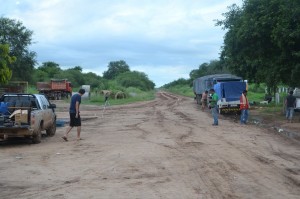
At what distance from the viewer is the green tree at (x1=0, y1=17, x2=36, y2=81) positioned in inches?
2255

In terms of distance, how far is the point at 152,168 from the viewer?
34.3ft

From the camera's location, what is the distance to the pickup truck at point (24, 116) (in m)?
15.0

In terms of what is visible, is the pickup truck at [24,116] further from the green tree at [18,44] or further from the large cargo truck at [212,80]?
the green tree at [18,44]

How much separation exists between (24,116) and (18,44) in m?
46.2

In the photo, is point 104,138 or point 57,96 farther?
point 57,96

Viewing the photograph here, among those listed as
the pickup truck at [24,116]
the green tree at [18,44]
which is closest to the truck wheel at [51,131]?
the pickup truck at [24,116]

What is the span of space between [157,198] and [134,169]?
273 cm

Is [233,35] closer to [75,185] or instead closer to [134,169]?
[134,169]

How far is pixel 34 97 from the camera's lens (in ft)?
55.1

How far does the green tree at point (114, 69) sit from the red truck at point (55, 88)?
112m

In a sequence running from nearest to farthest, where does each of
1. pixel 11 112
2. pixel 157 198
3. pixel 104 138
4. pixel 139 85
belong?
pixel 157 198, pixel 11 112, pixel 104 138, pixel 139 85

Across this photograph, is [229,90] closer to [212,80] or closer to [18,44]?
[212,80]

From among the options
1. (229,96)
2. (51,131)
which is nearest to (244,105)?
(229,96)

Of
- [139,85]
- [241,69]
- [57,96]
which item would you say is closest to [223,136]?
[241,69]
